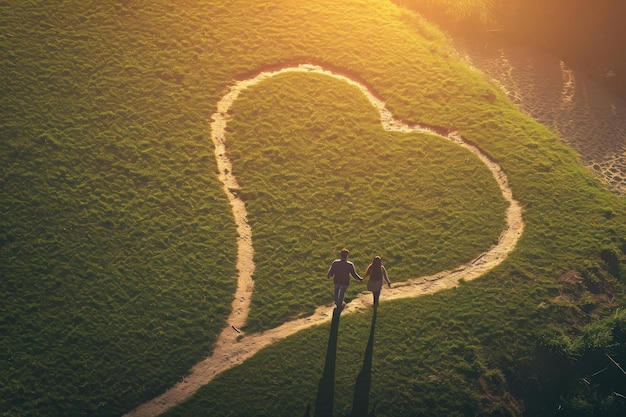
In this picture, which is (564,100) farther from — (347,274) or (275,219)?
(347,274)

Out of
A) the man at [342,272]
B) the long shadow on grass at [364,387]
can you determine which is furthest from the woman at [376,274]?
the long shadow on grass at [364,387]

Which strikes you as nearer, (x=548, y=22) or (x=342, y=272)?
(x=342, y=272)

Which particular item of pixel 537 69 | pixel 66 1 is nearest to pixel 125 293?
pixel 66 1

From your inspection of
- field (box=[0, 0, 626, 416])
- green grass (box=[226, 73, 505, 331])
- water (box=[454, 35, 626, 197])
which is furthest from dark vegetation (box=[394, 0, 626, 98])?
green grass (box=[226, 73, 505, 331])

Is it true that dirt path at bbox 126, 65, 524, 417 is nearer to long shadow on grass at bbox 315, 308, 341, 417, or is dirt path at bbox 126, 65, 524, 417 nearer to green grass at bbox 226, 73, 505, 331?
green grass at bbox 226, 73, 505, 331

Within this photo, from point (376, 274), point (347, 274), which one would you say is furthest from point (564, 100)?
point (347, 274)

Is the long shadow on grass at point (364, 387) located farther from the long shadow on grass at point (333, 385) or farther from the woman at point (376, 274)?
the woman at point (376, 274)
